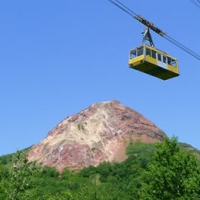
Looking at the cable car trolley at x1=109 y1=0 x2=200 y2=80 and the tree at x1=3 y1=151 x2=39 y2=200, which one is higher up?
the cable car trolley at x1=109 y1=0 x2=200 y2=80

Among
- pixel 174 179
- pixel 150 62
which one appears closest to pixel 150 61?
pixel 150 62

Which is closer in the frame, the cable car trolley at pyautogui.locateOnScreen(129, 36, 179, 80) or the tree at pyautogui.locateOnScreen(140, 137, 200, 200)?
the cable car trolley at pyautogui.locateOnScreen(129, 36, 179, 80)

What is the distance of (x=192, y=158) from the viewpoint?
4022cm

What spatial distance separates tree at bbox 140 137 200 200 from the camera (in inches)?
1451

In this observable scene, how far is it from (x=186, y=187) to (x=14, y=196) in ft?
49.5

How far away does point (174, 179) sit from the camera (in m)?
37.7

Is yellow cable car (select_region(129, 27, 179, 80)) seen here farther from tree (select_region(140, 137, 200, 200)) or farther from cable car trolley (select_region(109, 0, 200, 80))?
tree (select_region(140, 137, 200, 200))

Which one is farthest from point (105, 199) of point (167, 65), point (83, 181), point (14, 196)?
point (83, 181)

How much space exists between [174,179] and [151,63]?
15.8m

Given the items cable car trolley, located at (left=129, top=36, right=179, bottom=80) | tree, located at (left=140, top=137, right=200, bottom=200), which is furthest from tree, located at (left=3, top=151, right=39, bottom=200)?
cable car trolley, located at (left=129, top=36, right=179, bottom=80)

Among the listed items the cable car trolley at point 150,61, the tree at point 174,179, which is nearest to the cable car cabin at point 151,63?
the cable car trolley at point 150,61

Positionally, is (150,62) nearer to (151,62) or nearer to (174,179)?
(151,62)

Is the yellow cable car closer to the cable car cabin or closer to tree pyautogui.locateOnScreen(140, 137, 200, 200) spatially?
the cable car cabin

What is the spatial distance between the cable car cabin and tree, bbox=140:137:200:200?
1328 cm
